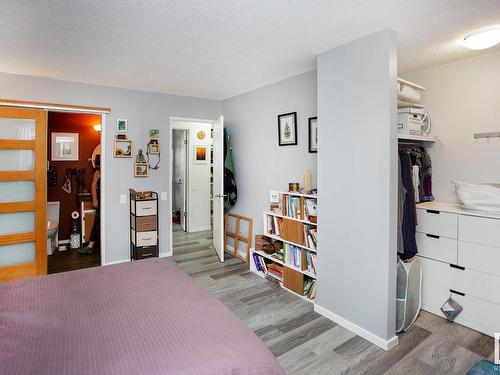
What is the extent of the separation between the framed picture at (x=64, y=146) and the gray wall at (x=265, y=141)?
2.66 meters

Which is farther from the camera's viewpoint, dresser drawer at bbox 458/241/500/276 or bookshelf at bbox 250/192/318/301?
bookshelf at bbox 250/192/318/301

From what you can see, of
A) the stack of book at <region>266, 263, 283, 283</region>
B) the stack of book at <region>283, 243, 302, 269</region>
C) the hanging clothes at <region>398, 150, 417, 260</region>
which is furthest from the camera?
the stack of book at <region>266, 263, 283, 283</region>

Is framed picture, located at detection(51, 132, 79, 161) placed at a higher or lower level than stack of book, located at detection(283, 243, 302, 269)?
higher

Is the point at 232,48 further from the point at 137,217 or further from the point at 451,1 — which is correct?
the point at 137,217

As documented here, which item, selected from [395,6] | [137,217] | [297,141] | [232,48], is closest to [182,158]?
[137,217]

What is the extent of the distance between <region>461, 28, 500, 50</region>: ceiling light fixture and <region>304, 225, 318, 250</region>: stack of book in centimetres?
202

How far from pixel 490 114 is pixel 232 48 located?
2435mm

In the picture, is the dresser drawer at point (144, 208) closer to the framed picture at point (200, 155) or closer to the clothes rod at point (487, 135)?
the framed picture at point (200, 155)

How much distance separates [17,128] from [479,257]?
4.90 m

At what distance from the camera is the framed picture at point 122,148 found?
13.1 feet

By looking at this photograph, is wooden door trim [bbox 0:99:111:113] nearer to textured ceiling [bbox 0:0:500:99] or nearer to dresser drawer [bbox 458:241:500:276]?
textured ceiling [bbox 0:0:500:99]

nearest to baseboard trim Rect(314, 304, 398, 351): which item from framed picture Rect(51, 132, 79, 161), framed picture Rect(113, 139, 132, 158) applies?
framed picture Rect(113, 139, 132, 158)

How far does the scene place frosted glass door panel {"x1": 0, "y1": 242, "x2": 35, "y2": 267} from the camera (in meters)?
3.45

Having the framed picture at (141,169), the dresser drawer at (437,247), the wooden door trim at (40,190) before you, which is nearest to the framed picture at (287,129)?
the dresser drawer at (437,247)
